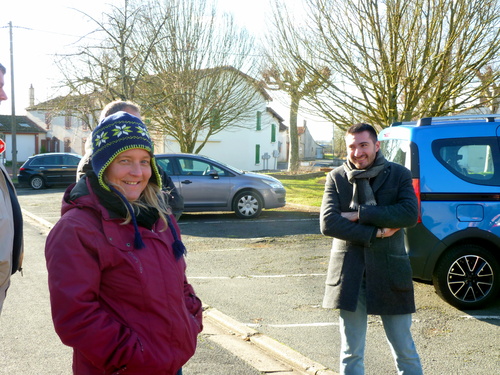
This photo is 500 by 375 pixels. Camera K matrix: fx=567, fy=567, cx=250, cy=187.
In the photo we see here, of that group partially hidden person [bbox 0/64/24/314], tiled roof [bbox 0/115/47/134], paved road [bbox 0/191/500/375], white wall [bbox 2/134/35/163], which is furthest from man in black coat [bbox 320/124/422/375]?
white wall [bbox 2/134/35/163]

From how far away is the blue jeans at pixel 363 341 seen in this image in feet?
Answer: 11.7

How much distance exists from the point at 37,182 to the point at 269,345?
23.5 m

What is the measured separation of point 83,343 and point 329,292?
2.08m

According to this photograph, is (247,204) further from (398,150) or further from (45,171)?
(45,171)

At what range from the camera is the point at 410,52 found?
14109 millimetres

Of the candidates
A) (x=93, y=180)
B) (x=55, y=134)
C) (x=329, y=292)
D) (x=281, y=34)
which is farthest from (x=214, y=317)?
(x=55, y=134)

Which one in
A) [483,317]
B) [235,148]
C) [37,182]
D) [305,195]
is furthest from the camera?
[235,148]

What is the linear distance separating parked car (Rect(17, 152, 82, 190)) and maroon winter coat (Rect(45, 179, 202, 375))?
2483 centimetres

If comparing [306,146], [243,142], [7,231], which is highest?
[306,146]

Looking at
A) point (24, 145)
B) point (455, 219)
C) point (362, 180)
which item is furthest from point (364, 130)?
point (24, 145)

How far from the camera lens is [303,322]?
5.78 metres

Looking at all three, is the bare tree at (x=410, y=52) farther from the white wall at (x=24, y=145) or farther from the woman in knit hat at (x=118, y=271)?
the white wall at (x=24, y=145)

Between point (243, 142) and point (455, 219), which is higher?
point (243, 142)

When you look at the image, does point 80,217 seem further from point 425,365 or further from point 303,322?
point 303,322
